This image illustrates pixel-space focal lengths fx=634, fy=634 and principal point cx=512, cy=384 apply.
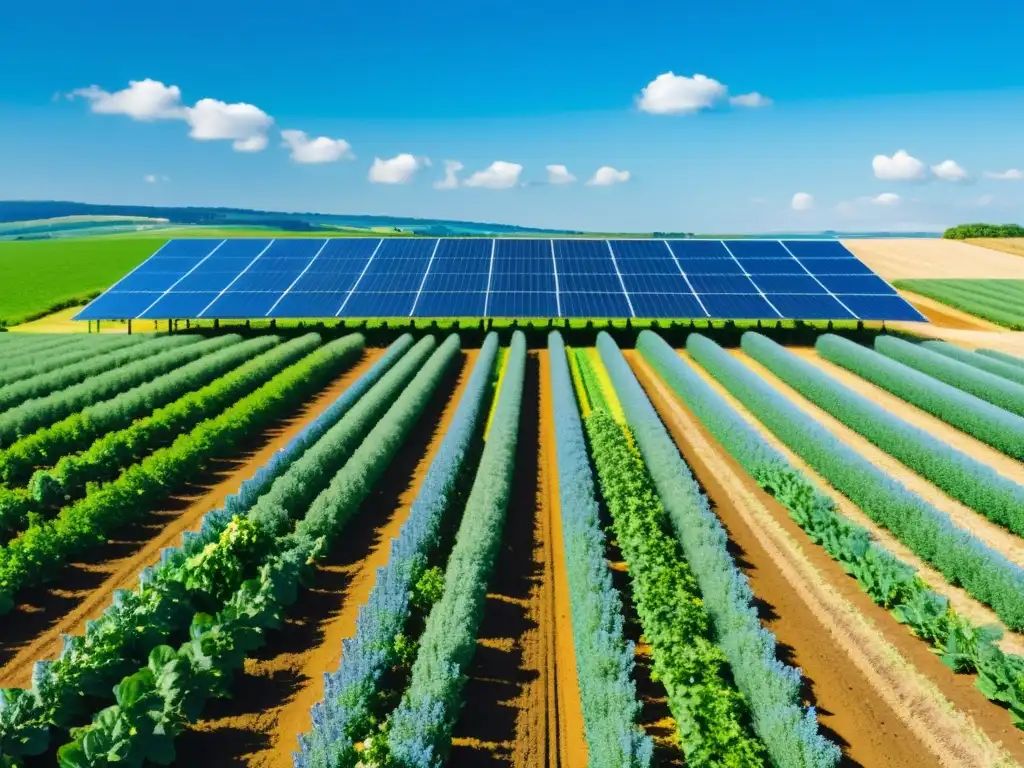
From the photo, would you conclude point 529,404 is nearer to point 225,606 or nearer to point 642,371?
point 642,371

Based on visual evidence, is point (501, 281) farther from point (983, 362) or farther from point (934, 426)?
point (983, 362)

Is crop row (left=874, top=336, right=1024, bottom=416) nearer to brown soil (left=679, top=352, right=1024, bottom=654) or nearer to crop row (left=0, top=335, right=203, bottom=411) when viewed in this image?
brown soil (left=679, top=352, right=1024, bottom=654)

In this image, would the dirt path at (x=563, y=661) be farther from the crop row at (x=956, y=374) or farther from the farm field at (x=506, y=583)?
the crop row at (x=956, y=374)

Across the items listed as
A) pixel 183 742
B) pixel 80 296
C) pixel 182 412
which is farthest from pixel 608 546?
pixel 80 296

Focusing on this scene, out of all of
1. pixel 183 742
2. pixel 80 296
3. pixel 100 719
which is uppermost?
pixel 80 296

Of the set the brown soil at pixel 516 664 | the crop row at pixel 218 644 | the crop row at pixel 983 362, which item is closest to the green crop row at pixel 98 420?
the crop row at pixel 218 644

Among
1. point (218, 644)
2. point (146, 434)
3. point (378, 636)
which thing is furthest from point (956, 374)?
point (146, 434)
